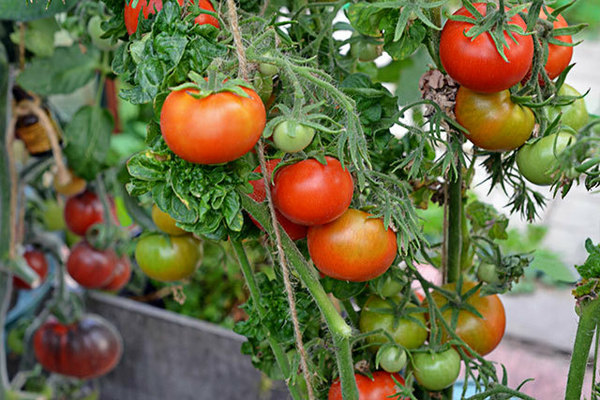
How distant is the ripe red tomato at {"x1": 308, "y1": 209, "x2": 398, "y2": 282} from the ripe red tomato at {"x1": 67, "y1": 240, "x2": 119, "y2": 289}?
86 cm

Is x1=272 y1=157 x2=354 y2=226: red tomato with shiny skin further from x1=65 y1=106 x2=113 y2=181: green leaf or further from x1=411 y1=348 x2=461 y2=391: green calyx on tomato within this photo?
x1=65 y1=106 x2=113 y2=181: green leaf

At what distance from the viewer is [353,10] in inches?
24.8

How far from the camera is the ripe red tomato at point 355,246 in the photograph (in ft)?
1.95

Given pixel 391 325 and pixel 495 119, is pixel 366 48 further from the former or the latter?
pixel 391 325

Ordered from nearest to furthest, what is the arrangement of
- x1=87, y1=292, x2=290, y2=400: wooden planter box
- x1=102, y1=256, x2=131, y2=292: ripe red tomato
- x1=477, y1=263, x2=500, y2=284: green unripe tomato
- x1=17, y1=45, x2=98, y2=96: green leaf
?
x1=477, y1=263, x2=500, y2=284: green unripe tomato → x1=17, y1=45, x2=98, y2=96: green leaf → x1=102, y1=256, x2=131, y2=292: ripe red tomato → x1=87, y1=292, x2=290, y2=400: wooden planter box

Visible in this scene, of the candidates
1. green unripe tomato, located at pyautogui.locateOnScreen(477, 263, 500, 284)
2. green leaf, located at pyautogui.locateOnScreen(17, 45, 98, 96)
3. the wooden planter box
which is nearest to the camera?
green unripe tomato, located at pyautogui.locateOnScreen(477, 263, 500, 284)

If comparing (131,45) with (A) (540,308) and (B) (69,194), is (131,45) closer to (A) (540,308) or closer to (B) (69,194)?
(B) (69,194)

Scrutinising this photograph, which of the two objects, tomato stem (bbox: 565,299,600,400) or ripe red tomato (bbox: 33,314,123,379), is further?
ripe red tomato (bbox: 33,314,123,379)

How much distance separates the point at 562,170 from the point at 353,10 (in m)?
0.25

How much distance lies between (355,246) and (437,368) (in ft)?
0.65

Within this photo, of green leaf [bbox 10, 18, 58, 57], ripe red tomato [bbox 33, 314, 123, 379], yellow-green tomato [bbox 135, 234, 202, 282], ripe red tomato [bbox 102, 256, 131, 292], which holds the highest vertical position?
green leaf [bbox 10, 18, 58, 57]

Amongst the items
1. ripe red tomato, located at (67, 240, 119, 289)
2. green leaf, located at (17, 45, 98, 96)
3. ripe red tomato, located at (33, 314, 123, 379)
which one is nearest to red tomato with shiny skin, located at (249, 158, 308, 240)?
green leaf, located at (17, 45, 98, 96)

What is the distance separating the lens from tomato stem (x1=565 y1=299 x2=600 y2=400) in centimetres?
62

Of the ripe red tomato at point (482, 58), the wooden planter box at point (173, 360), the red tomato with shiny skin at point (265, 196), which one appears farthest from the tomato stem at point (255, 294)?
the wooden planter box at point (173, 360)
